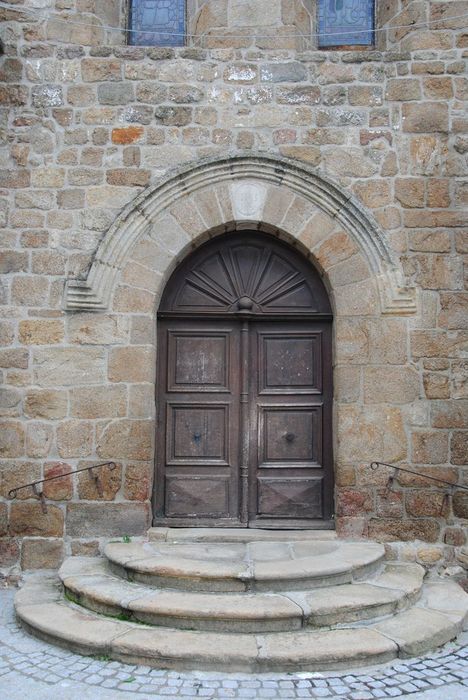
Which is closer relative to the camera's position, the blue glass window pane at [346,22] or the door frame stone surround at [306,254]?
the door frame stone surround at [306,254]

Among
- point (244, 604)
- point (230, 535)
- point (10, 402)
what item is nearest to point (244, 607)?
point (244, 604)

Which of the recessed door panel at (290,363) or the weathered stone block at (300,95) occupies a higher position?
the weathered stone block at (300,95)

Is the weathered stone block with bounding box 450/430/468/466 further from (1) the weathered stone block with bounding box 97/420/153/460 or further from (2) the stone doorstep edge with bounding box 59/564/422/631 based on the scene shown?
(1) the weathered stone block with bounding box 97/420/153/460

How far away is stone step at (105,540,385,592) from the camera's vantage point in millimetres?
4250

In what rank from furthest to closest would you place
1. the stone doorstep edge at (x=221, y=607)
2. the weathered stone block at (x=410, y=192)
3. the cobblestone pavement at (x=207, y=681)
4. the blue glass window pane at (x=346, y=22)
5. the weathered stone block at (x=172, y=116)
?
the blue glass window pane at (x=346, y=22), the weathered stone block at (x=172, y=116), the weathered stone block at (x=410, y=192), the stone doorstep edge at (x=221, y=607), the cobblestone pavement at (x=207, y=681)

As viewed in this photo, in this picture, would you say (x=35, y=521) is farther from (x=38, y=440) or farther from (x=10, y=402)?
(x=10, y=402)

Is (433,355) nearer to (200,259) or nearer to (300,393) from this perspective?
(300,393)

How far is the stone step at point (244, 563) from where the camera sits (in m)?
4.25

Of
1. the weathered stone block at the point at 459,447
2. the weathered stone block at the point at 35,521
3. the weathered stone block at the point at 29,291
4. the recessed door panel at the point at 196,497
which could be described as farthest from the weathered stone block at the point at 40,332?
the weathered stone block at the point at 459,447

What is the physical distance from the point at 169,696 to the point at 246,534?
6.66 ft

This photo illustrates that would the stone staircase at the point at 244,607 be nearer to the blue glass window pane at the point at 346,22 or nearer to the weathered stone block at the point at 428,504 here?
the weathered stone block at the point at 428,504

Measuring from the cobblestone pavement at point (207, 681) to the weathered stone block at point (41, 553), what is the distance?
4.43 feet

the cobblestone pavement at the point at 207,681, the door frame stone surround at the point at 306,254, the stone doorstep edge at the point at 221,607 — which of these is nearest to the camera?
the cobblestone pavement at the point at 207,681

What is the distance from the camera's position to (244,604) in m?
3.97
